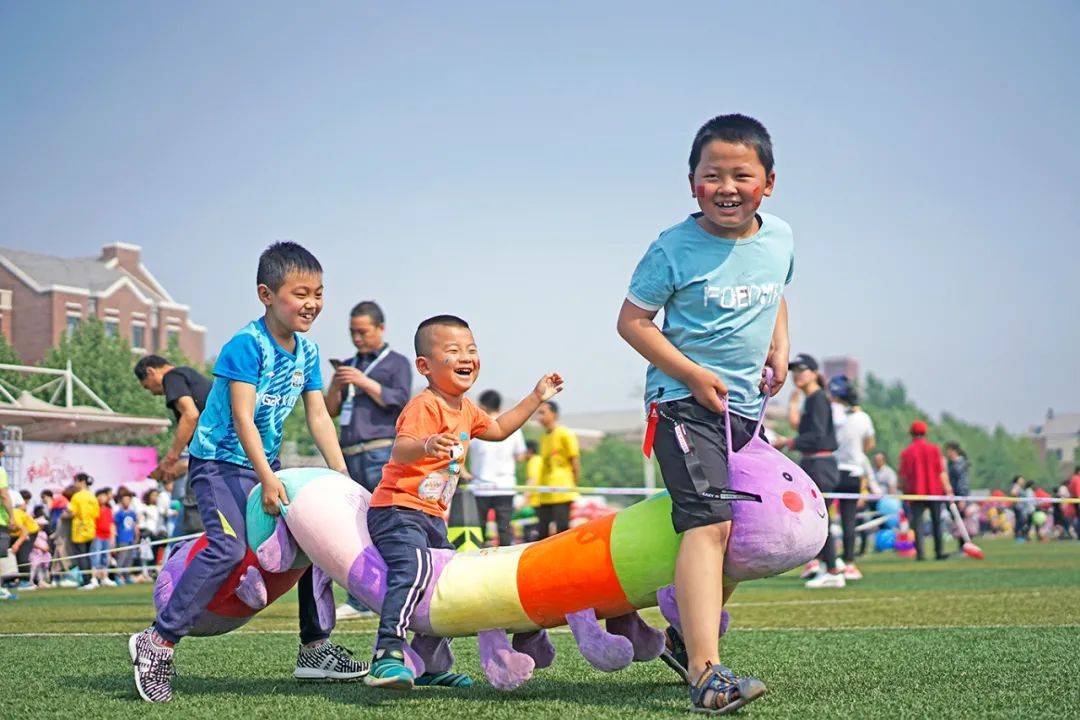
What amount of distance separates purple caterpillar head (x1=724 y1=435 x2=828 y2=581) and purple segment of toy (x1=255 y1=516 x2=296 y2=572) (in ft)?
5.91

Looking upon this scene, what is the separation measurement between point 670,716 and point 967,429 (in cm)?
14092

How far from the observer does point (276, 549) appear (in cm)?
495

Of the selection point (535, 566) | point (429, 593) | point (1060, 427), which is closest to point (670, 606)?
point (535, 566)

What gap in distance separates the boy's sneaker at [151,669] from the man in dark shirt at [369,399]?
4.01m

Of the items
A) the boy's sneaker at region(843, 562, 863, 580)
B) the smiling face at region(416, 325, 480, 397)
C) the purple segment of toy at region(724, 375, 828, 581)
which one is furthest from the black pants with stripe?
A: the boy's sneaker at region(843, 562, 863, 580)

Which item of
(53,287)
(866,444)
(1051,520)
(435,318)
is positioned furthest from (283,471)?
(53,287)

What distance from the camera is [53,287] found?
5584 centimetres

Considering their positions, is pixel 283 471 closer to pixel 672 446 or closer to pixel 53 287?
pixel 672 446

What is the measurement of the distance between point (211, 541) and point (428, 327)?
1.24m

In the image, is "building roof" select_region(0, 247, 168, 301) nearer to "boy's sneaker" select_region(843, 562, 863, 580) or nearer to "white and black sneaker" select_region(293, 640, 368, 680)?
"boy's sneaker" select_region(843, 562, 863, 580)

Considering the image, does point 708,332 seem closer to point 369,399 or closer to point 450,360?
point 450,360

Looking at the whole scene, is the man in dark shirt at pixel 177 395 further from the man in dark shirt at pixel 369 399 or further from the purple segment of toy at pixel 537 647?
the purple segment of toy at pixel 537 647

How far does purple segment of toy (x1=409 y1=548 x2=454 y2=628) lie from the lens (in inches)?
182

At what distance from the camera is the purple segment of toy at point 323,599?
521 centimetres
